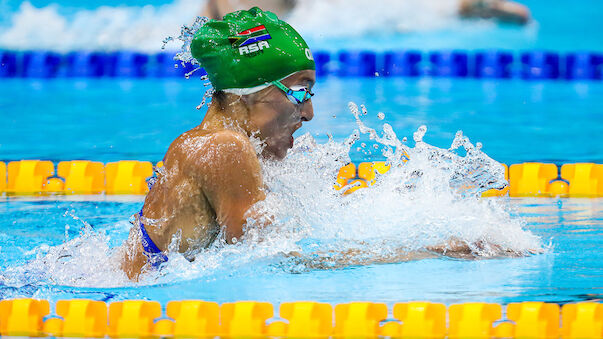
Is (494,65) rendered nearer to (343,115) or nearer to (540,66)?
(540,66)

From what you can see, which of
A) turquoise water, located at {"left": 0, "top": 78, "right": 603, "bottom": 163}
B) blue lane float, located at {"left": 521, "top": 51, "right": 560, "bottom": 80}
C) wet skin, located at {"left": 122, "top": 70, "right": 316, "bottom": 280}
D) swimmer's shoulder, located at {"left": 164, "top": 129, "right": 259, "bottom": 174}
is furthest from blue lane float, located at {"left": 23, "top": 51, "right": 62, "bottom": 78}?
swimmer's shoulder, located at {"left": 164, "top": 129, "right": 259, "bottom": 174}

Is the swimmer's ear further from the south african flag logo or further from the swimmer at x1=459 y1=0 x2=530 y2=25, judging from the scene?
the swimmer at x1=459 y1=0 x2=530 y2=25

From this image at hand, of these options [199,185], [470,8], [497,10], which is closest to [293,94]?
[199,185]

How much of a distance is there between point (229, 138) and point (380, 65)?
27.0 feet

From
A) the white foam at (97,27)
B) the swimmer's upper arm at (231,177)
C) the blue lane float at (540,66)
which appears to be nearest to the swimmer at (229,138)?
the swimmer's upper arm at (231,177)

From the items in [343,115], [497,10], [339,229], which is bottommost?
[339,229]

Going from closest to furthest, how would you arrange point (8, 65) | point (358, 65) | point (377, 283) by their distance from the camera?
1. point (377, 283)
2. point (358, 65)
3. point (8, 65)

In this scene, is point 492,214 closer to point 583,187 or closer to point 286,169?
point 286,169

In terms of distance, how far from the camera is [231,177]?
99.3 inches

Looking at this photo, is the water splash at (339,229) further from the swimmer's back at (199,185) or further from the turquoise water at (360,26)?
the turquoise water at (360,26)

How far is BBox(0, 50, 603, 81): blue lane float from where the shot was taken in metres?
10.5

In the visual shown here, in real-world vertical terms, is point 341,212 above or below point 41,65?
below

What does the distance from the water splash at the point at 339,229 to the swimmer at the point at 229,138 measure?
6 cm

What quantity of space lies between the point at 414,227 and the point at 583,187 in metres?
2.08
